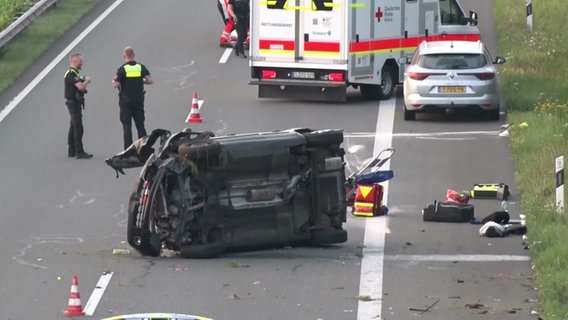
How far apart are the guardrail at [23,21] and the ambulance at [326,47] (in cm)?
578

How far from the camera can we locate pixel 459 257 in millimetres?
16875

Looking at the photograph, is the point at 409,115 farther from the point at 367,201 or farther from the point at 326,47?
the point at 367,201

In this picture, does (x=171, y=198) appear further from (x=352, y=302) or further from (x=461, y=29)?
(x=461, y=29)

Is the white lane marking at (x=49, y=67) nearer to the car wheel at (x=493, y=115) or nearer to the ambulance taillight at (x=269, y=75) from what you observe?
the ambulance taillight at (x=269, y=75)

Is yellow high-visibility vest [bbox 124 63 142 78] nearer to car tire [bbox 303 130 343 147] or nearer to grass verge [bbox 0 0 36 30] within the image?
car tire [bbox 303 130 343 147]

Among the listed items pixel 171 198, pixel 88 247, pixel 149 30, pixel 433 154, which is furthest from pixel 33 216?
pixel 149 30

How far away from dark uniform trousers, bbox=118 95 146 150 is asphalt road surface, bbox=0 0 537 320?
572mm

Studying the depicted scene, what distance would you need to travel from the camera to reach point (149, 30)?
3650 cm

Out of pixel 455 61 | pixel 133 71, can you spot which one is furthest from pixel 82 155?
pixel 455 61

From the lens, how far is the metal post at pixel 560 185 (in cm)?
1798

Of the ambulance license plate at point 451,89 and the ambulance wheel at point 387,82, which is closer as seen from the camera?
the ambulance license plate at point 451,89

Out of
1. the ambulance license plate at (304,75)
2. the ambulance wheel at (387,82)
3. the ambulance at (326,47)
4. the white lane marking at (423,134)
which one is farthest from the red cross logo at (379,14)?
the white lane marking at (423,134)

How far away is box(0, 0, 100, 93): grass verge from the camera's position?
1219 inches

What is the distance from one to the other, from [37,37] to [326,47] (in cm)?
871
